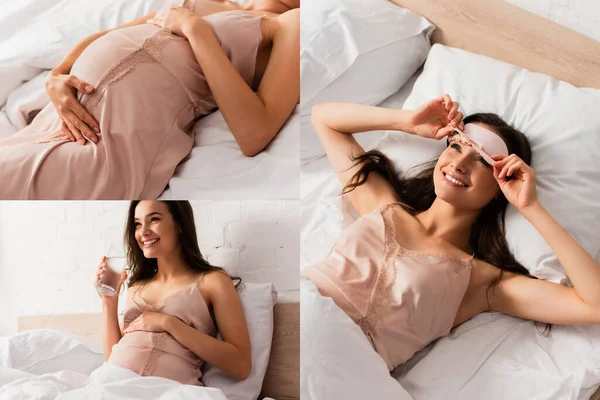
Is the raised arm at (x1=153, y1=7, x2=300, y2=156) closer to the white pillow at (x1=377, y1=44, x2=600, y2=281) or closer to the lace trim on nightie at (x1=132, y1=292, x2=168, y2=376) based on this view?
the white pillow at (x1=377, y1=44, x2=600, y2=281)

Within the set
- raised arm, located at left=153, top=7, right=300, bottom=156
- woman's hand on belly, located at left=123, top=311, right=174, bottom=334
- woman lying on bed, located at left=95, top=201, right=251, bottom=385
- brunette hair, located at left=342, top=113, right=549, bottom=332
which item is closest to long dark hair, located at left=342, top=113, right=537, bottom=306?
brunette hair, located at left=342, top=113, right=549, bottom=332

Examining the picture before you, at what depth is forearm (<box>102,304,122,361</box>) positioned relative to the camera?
46.9 inches

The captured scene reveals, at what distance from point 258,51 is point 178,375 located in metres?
0.60

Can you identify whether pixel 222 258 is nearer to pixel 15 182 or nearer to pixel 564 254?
pixel 15 182

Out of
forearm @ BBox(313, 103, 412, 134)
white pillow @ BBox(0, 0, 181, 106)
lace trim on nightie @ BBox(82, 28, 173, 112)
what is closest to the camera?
lace trim on nightie @ BBox(82, 28, 173, 112)

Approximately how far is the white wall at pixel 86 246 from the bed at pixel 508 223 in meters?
0.05

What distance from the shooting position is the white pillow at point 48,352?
1.20 meters

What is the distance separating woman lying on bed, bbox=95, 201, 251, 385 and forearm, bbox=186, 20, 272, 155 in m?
0.20

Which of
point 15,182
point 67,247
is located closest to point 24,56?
point 15,182

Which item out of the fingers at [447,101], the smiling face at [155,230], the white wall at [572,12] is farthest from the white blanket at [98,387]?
the white wall at [572,12]

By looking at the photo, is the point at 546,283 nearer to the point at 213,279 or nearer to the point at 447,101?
the point at 447,101

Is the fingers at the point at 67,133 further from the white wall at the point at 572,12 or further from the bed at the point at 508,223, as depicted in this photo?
the white wall at the point at 572,12

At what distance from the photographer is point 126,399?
44.9 inches

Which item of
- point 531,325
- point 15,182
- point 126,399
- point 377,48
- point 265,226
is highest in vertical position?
point 377,48
